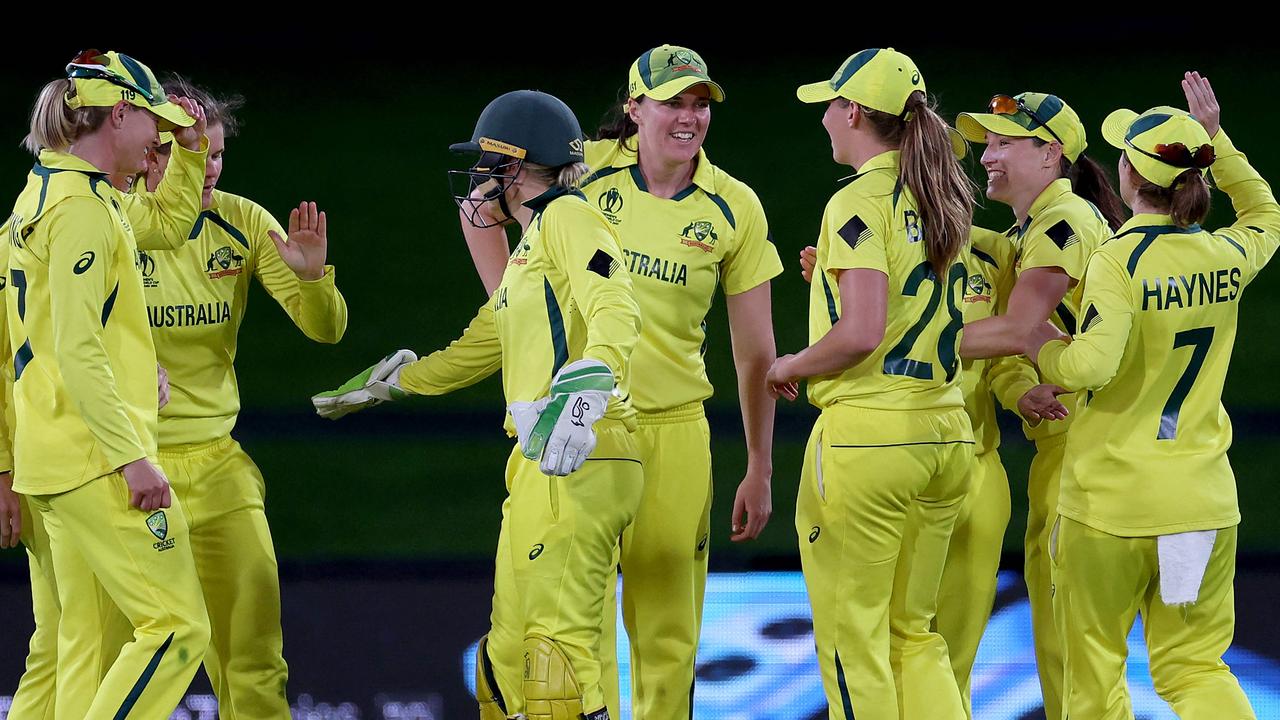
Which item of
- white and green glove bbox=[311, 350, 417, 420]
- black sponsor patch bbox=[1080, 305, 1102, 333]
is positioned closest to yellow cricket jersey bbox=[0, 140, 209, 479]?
Answer: white and green glove bbox=[311, 350, 417, 420]

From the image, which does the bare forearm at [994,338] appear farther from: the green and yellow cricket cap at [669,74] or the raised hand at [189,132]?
the raised hand at [189,132]

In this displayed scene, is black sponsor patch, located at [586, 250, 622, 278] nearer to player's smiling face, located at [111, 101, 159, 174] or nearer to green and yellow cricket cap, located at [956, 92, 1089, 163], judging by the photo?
player's smiling face, located at [111, 101, 159, 174]

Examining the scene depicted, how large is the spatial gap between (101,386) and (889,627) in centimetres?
182

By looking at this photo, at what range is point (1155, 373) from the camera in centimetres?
339

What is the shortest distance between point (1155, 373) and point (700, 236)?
3.58 feet

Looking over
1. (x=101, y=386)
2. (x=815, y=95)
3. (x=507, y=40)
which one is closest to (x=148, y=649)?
(x=101, y=386)

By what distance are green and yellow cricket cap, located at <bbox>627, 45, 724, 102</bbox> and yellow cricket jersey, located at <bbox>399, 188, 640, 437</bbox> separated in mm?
543

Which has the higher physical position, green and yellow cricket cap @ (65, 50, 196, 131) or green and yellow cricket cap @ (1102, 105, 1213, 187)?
green and yellow cricket cap @ (65, 50, 196, 131)

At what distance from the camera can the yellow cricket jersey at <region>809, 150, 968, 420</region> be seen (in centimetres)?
331

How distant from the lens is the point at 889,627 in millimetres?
3510

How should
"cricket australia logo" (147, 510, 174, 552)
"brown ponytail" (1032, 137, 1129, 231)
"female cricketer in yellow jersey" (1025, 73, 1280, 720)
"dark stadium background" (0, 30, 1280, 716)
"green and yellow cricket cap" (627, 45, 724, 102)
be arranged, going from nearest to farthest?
"cricket australia logo" (147, 510, 174, 552), "female cricketer in yellow jersey" (1025, 73, 1280, 720), "green and yellow cricket cap" (627, 45, 724, 102), "brown ponytail" (1032, 137, 1129, 231), "dark stadium background" (0, 30, 1280, 716)

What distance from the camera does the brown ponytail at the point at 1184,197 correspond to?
3361 millimetres

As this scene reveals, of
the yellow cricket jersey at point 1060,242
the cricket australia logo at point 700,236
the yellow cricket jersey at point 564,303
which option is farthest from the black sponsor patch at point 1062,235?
the yellow cricket jersey at point 564,303

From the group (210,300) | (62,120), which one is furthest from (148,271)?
(62,120)
